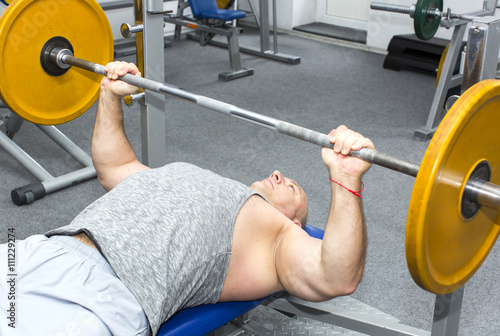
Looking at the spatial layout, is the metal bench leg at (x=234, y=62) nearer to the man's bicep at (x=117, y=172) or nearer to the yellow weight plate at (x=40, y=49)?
the yellow weight plate at (x=40, y=49)

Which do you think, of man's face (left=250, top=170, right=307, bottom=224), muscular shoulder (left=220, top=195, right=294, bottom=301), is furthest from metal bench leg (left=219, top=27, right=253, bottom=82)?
muscular shoulder (left=220, top=195, right=294, bottom=301)

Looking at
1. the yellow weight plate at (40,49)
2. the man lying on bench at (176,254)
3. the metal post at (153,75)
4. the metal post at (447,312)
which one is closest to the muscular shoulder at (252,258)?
the man lying on bench at (176,254)

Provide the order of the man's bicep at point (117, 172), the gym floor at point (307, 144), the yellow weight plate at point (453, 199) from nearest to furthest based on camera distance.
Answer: the yellow weight plate at point (453, 199) < the man's bicep at point (117, 172) < the gym floor at point (307, 144)

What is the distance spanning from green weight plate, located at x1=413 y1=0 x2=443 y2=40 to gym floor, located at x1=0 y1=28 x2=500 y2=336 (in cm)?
63

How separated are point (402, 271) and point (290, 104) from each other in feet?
6.42

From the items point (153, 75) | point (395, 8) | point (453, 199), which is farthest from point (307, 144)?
point (453, 199)

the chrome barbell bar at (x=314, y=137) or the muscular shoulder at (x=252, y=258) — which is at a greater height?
the chrome barbell bar at (x=314, y=137)

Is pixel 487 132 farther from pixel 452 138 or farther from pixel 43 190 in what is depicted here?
pixel 43 190

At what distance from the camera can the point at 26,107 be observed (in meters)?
1.92

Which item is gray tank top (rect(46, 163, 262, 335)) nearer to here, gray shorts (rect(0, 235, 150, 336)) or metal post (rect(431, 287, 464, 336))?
gray shorts (rect(0, 235, 150, 336))

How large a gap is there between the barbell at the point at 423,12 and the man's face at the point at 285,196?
167 centimetres

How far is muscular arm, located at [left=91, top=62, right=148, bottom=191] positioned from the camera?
1.64 metres

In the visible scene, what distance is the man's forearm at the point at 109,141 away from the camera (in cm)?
165

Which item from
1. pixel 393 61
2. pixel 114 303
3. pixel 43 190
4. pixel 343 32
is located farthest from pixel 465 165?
pixel 343 32
